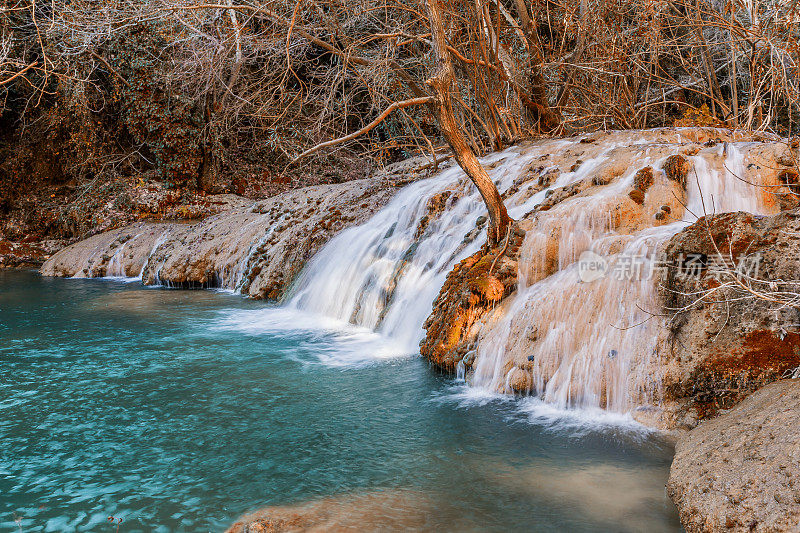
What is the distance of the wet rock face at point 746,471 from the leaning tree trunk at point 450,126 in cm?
350

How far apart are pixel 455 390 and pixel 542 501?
6.88 feet

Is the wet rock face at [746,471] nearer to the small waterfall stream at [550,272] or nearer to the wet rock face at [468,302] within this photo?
the small waterfall stream at [550,272]

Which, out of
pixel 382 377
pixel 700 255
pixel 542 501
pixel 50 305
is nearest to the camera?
pixel 542 501

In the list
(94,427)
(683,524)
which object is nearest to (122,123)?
(94,427)

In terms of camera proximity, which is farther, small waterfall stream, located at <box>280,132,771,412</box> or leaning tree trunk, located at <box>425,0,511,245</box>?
leaning tree trunk, located at <box>425,0,511,245</box>

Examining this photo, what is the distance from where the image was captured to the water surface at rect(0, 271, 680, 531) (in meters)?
3.55

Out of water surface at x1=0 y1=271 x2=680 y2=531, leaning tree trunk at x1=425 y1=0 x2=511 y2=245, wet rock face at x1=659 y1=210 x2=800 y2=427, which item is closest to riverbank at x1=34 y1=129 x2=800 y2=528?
wet rock face at x1=659 y1=210 x2=800 y2=427

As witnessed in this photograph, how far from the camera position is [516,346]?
5.54 m

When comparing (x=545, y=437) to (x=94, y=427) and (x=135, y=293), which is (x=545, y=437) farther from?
(x=135, y=293)

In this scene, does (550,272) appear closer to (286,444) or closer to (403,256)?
(403,256)

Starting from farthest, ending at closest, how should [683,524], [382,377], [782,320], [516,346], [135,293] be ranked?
1. [135,293]
2. [382,377]
3. [516,346]
4. [782,320]
5. [683,524]

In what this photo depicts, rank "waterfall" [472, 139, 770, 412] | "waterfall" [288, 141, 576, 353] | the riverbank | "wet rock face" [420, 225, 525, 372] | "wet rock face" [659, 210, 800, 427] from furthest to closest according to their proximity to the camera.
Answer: "waterfall" [288, 141, 576, 353] < "wet rock face" [420, 225, 525, 372] < "waterfall" [472, 139, 770, 412] < the riverbank < "wet rock face" [659, 210, 800, 427]

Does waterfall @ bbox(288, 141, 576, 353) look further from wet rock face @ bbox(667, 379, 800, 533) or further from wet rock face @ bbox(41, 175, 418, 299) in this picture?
wet rock face @ bbox(667, 379, 800, 533)

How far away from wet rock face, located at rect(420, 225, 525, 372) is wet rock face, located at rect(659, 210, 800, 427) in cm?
174
